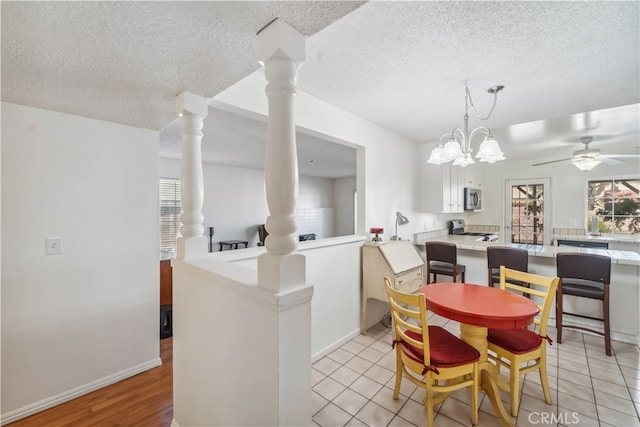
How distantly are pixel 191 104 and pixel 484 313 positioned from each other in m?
2.23

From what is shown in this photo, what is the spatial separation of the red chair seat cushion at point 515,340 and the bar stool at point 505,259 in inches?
45.0

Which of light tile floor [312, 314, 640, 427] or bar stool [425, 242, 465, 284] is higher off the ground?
bar stool [425, 242, 465, 284]

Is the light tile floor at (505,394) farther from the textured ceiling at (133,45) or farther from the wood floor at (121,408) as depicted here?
the textured ceiling at (133,45)

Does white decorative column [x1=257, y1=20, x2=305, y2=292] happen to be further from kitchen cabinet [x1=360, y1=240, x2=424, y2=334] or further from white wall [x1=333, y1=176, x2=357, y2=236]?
white wall [x1=333, y1=176, x2=357, y2=236]

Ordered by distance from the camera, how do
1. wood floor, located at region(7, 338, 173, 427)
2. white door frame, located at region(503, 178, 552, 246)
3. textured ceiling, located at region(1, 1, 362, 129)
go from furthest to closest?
1. white door frame, located at region(503, 178, 552, 246)
2. wood floor, located at region(7, 338, 173, 427)
3. textured ceiling, located at region(1, 1, 362, 129)

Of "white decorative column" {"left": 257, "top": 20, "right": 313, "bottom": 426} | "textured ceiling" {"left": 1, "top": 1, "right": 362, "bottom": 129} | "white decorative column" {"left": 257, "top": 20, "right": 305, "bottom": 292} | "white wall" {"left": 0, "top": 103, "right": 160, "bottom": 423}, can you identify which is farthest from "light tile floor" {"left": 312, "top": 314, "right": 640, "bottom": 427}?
"textured ceiling" {"left": 1, "top": 1, "right": 362, "bottom": 129}

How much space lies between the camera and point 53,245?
1.92 metres

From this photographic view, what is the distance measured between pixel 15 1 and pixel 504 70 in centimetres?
270

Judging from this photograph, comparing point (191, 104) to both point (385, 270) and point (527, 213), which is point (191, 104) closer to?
point (385, 270)

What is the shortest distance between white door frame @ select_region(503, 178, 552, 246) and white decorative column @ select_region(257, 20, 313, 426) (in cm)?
663

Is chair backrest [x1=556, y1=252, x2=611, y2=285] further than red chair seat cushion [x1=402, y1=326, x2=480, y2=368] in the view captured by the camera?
Yes

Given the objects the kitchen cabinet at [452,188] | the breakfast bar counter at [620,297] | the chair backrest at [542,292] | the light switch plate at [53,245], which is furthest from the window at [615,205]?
the light switch plate at [53,245]

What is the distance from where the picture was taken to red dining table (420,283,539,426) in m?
1.68

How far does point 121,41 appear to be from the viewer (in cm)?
113
